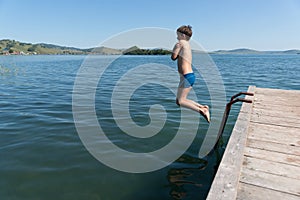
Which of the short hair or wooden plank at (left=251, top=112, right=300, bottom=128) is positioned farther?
wooden plank at (left=251, top=112, right=300, bottom=128)

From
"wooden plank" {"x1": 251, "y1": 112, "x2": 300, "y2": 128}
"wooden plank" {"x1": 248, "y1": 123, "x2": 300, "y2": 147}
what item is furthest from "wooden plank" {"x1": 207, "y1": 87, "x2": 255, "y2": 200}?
"wooden plank" {"x1": 251, "y1": 112, "x2": 300, "y2": 128}

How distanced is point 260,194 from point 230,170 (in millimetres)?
521

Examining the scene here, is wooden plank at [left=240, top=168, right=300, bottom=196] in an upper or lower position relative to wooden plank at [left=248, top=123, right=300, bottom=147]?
lower

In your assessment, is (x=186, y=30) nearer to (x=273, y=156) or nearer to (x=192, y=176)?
(x=273, y=156)

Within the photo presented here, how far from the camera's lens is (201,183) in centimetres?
480

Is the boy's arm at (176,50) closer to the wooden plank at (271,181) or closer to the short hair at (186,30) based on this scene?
the short hair at (186,30)

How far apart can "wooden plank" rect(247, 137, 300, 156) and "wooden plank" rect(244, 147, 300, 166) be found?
0.13 m

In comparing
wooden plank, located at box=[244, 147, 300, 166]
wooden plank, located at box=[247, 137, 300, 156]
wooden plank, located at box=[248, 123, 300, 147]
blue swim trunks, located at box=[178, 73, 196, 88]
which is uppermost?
blue swim trunks, located at box=[178, 73, 196, 88]

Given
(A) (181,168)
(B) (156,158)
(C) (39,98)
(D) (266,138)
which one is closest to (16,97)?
(C) (39,98)

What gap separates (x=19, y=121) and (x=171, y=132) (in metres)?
5.62

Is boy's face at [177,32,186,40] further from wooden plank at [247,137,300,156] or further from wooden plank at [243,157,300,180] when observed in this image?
wooden plank at [243,157,300,180]

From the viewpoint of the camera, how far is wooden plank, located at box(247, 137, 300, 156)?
416 centimetres

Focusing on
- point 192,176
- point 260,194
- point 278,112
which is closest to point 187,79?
point 192,176

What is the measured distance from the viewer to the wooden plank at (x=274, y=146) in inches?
164
